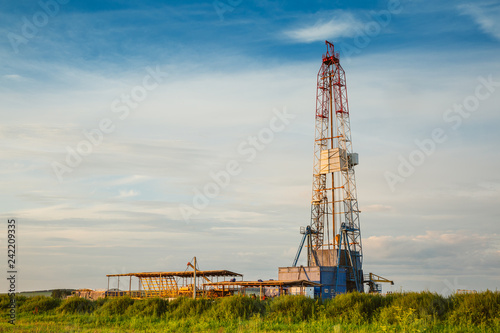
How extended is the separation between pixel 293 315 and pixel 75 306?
1840 centimetres

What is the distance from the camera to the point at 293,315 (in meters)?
26.1

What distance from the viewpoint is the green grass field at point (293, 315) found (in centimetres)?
2077

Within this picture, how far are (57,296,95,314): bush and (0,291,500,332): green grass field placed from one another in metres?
0.42

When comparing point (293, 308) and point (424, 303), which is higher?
point (424, 303)

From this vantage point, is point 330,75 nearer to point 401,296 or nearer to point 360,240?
point 360,240

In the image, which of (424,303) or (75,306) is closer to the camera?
(424,303)

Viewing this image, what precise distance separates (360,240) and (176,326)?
40401 mm

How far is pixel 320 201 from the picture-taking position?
6294cm

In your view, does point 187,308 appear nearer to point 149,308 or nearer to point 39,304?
point 149,308

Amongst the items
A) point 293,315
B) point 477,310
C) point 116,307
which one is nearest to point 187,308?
point 116,307

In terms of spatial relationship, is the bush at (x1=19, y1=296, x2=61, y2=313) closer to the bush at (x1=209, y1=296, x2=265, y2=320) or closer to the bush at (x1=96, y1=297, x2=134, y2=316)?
the bush at (x1=96, y1=297, x2=134, y2=316)

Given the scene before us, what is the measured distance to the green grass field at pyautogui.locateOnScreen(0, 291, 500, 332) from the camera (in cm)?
2077

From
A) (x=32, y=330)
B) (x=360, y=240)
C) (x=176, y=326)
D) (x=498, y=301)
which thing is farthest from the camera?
(x=360, y=240)

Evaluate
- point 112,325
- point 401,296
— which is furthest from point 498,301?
point 112,325
